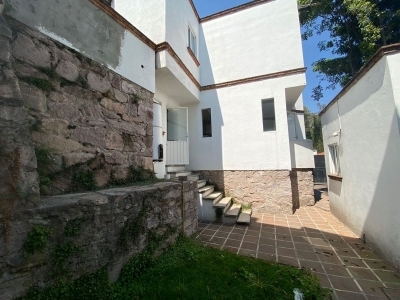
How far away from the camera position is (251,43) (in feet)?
21.4

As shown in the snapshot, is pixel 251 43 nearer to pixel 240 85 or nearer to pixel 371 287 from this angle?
pixel 240 85

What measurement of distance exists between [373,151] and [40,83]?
5346mm

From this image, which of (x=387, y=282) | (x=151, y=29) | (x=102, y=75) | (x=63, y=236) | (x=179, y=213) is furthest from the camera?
(x=151, y=29)

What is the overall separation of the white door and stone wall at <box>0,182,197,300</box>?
112 inches

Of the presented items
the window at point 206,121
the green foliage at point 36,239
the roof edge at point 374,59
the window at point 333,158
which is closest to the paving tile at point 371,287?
the roof edge at point 374,59

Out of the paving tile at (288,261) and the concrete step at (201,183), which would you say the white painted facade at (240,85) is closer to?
the concrete step at (201,183)

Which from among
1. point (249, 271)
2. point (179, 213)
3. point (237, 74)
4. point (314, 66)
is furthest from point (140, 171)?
point (314, 66)

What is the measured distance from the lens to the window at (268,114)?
6078 mm

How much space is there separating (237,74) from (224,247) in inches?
231

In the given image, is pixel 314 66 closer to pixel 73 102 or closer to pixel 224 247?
pixel 224 247

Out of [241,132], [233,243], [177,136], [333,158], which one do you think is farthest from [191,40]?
[233,243]

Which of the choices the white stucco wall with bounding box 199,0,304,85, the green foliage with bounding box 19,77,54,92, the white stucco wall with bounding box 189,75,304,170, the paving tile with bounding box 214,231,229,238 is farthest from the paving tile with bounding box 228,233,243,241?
the white stucco wall with bounding box 199,0,304,85

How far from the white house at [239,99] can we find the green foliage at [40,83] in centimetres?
291

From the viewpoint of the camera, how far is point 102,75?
3.05 metres
